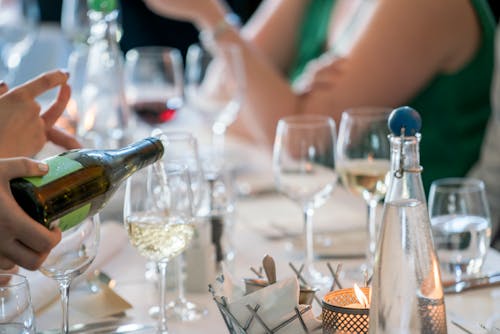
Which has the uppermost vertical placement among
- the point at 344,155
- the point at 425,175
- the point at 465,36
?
the point at 465,36

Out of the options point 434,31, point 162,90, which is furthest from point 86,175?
point 434,31

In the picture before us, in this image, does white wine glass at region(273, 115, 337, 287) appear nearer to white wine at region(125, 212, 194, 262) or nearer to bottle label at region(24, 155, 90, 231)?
white wine at region(125, 212, 194, 262)

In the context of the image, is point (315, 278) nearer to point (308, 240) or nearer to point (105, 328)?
point (308, 240)

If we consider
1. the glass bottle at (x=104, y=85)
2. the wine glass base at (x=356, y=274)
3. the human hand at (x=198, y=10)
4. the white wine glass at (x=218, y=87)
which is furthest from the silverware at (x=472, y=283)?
the human hand at (x=198, y=10)

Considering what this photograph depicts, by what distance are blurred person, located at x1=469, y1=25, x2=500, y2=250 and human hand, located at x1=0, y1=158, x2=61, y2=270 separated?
4.73 feet

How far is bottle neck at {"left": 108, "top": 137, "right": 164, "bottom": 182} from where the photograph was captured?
0.92 m

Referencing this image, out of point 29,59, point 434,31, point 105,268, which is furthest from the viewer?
point 29,59

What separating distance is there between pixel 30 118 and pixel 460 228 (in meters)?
0.54

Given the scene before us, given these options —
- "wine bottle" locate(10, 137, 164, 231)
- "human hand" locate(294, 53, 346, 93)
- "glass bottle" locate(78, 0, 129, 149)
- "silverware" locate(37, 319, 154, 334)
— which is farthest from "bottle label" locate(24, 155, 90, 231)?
"human hand" locate(294, 53, 346, 93)

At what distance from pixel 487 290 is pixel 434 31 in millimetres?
1151

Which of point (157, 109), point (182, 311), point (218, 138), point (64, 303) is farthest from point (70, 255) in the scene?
point (218, 138)

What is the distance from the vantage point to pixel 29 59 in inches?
129

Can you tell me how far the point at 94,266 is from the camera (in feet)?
3.66

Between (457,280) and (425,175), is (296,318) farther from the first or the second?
(425,175)
